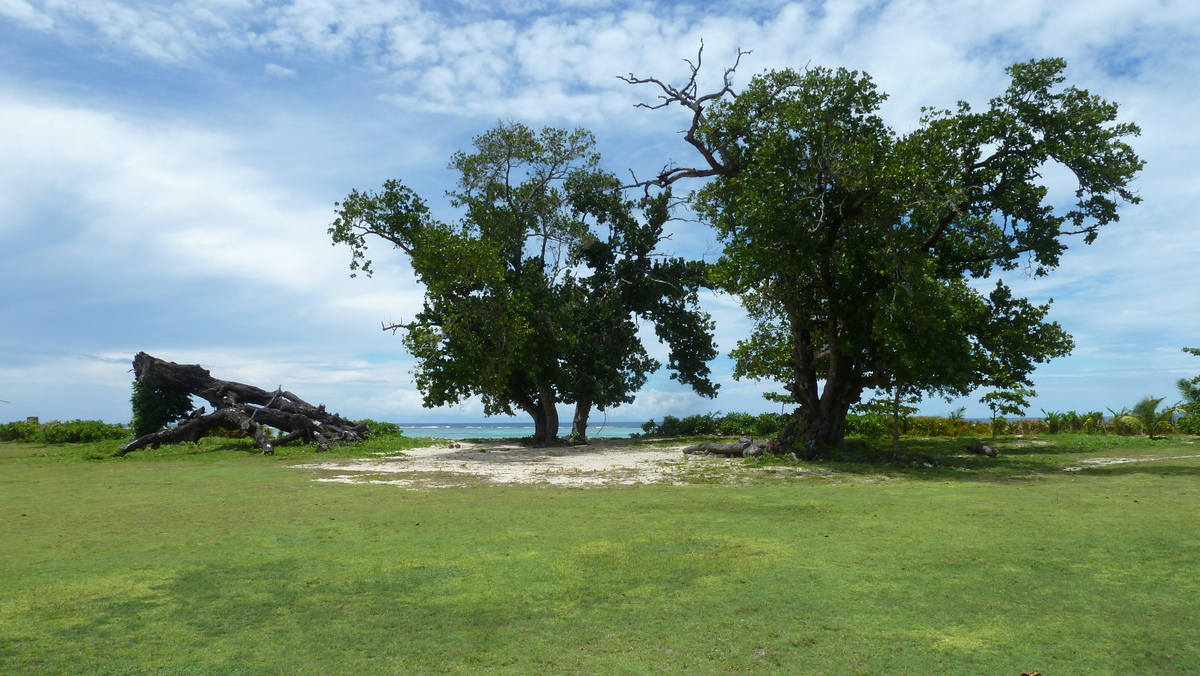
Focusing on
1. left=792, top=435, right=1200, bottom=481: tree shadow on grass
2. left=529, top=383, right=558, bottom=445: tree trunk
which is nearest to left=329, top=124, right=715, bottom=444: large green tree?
left=529, top=383, right=558, bottom=445: tree trunk

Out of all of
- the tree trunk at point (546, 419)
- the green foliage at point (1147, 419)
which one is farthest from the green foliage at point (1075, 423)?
the tree trunk at point (546, 419)

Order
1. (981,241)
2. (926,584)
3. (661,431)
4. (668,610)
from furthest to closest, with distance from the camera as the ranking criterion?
(661,431) → (981,241) → (926,584) → (668,610)

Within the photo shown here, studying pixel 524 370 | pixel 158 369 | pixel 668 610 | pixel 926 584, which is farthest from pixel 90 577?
pixel 158 369

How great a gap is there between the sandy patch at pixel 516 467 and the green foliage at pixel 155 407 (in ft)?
32.7

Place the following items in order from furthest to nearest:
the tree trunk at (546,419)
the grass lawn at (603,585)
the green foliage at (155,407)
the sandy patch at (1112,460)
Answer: the tree trunk at (546,419) → the green foliage at (155,407) → the sandy patch at (1112,460) → the grass lawn at (603,585)

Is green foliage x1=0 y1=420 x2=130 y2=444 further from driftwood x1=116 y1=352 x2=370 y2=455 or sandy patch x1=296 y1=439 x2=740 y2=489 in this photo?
sandy patch x1=296 y1=439 x2=740 y2=489

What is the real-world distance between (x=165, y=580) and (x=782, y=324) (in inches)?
724

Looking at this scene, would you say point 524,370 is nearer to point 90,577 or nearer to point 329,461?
point 329,461

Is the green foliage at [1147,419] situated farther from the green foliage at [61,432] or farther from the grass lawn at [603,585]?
the green foliage at [61,432]

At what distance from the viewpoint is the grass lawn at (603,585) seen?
3.93 metres

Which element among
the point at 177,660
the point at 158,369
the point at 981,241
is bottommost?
the point at 177,660

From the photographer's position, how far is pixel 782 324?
21469 mm

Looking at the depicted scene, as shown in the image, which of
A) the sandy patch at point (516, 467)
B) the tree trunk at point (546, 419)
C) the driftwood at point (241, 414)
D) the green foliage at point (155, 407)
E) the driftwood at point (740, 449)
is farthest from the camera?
the tree trunk at point (546, 419)

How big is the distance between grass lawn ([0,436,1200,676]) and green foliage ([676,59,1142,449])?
6838mm
